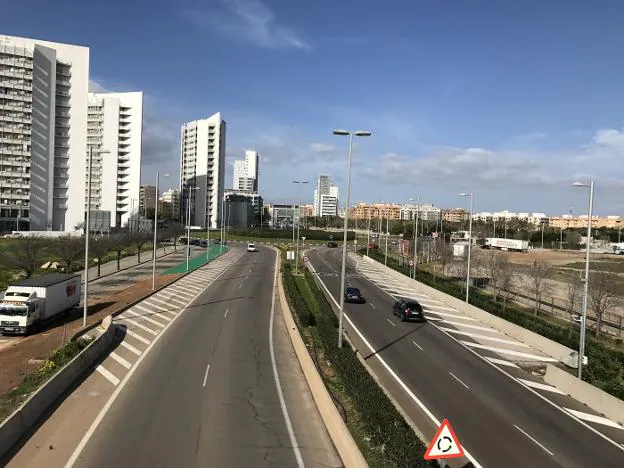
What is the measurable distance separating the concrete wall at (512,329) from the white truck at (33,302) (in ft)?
89.7

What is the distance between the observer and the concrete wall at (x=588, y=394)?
1754 centimetres

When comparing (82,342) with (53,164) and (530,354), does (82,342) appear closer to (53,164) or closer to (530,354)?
(530,354)

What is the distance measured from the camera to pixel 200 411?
47.8ft

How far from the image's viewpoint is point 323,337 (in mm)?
23531

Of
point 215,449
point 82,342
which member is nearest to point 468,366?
point 215,449

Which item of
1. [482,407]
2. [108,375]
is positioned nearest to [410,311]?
[482,407]

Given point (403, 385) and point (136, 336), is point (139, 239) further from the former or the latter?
point (403, 385)

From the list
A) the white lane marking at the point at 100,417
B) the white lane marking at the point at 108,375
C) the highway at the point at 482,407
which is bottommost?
the highway at the point at 482,407

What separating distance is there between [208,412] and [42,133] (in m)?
111

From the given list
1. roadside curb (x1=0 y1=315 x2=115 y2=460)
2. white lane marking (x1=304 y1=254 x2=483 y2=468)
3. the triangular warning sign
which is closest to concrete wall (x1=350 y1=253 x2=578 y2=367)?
white lane marking (x1=304 y1=254 x2=483 y2=468)

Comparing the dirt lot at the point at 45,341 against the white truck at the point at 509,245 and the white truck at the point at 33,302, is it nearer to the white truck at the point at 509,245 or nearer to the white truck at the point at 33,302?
the white truck at the point at 33,302

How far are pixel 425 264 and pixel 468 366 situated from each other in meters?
56.2

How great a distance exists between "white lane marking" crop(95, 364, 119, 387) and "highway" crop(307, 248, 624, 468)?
32.6 ft

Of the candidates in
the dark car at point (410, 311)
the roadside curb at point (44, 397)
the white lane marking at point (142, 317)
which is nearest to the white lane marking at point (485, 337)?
the dark car at point (410, 311)
